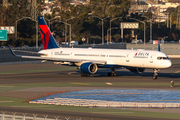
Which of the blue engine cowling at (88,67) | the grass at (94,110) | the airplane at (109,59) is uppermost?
the airplane at (109,59)

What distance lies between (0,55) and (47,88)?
1618 inches

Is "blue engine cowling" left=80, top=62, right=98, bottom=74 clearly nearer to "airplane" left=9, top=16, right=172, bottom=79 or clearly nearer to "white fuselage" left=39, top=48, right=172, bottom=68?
"airplane" left=9, top=16, right=172, bottom=79

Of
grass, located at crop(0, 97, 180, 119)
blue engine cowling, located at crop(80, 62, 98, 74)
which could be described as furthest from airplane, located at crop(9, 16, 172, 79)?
grass, located at crop(0, 97, 180, 119)

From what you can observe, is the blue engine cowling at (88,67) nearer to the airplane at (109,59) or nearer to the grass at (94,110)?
the airplane at (109,59)

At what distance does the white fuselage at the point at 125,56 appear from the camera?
52.2m

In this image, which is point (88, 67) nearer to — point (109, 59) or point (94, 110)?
point (109, 59)

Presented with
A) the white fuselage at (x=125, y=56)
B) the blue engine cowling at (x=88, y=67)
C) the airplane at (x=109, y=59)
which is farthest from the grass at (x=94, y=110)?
the white fuselage at (x=125, y=56)

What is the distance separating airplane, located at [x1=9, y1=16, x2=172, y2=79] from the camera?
172 ft

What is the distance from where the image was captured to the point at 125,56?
54.6 metres

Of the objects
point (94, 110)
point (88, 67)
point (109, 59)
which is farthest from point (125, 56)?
point (94, 110)

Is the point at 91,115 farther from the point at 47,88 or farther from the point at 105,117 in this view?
the point at 47,88

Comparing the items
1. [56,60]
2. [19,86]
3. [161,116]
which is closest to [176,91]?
[161,116]

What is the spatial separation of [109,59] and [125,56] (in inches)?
110

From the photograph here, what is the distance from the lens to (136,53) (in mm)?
54219
